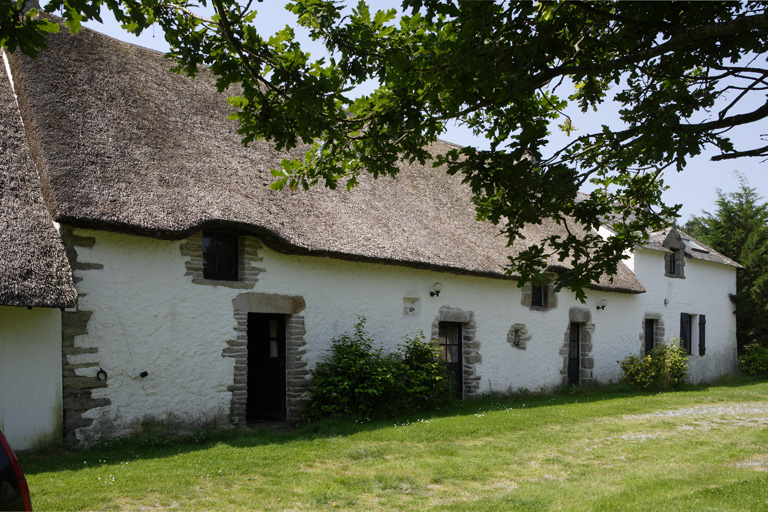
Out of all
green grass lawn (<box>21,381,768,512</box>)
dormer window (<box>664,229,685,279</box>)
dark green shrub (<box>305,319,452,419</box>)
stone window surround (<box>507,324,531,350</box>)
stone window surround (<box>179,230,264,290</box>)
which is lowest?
green grass lawn (<box>21,381,768,512</box>)

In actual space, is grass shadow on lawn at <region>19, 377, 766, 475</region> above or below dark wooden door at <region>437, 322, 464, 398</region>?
below

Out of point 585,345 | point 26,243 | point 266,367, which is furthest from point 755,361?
point 26,243

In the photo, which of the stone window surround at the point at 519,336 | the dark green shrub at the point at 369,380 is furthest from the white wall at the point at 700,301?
the dark green shrub at the point at 369,380

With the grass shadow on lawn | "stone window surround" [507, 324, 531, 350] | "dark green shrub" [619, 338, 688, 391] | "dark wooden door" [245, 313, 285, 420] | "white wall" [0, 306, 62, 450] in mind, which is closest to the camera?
the grass shadow on lawn

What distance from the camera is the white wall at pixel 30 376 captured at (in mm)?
7215

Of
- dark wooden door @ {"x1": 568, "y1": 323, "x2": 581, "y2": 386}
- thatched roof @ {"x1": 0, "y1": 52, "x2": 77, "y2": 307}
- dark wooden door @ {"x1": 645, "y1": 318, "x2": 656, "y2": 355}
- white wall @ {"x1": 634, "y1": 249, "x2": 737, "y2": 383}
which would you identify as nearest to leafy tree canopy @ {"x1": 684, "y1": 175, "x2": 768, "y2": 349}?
white wall @ {"x1": 634, "y1": 249, "x2": 737, "y2": 383}

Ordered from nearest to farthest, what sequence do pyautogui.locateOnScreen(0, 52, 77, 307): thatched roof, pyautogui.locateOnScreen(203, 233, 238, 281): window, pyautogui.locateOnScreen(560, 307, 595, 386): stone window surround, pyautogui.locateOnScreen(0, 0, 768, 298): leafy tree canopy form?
pyautogui.locateOnScreen(0, 0, 768, 298): leafy tree canopy → pyautogui.locateOnScreen(0, 52, 77, 307): thatched roof → pyautogui.locateOnScreen(203, 233, 238, 281): window → pyautogui.locateOnScreen(560, 307, 595, 386): stone window surround

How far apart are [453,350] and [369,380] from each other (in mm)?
3292

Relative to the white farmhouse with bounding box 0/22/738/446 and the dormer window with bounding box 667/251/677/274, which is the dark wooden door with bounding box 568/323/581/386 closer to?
the white farmhouse with bounding box 0/22/738/446

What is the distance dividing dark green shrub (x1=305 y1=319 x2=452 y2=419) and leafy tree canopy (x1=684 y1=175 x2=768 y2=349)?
48.5 ft

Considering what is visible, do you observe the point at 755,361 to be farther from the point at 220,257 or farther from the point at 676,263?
the point at 220,257

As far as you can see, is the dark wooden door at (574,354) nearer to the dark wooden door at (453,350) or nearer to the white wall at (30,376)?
the dark wooden door at (453,350)

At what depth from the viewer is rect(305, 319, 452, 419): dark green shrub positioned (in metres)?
9.65

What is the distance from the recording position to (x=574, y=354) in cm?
1562
